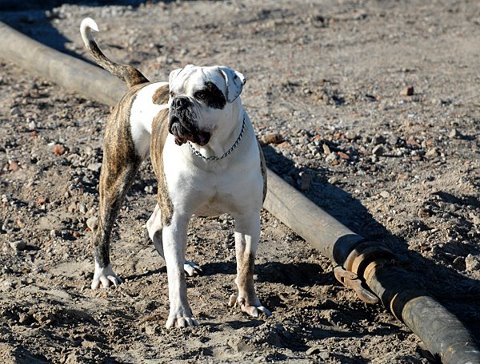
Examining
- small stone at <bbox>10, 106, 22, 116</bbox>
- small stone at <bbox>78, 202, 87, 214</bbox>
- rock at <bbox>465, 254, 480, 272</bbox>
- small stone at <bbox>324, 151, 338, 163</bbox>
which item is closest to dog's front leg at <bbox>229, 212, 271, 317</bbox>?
rock at <bbox>465, 254, 480, 272</bbox>

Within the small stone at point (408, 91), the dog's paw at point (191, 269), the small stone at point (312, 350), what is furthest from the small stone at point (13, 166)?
the small stone at point (312, 350)

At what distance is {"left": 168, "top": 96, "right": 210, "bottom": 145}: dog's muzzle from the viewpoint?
7066 mm

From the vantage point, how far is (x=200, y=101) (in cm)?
715

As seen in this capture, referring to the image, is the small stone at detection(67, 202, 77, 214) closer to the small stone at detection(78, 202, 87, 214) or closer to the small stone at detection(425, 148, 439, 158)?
the small stone at detection(78, 202, 87, 214)

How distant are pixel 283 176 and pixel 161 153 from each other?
8.16 ft

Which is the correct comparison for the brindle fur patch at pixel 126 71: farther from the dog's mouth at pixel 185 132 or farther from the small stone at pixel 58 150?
the small stone at pixel 58 150

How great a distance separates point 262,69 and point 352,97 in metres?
1.46

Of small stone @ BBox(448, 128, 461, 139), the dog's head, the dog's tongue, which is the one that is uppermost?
the dog's head

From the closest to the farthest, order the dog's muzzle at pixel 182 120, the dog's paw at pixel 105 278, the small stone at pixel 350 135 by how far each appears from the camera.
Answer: the dog's muzzle at pixel 182 120 < the dog's paw at pixel 105 278 < the small stone at pixel 350 135

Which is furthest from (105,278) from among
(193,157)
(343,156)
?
(343,156)

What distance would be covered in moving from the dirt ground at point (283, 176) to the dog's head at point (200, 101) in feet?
3.88

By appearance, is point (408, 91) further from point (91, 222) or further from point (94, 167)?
point (91, 222)

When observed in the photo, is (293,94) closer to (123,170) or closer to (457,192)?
(457,192)

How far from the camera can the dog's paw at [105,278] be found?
8609 mm
